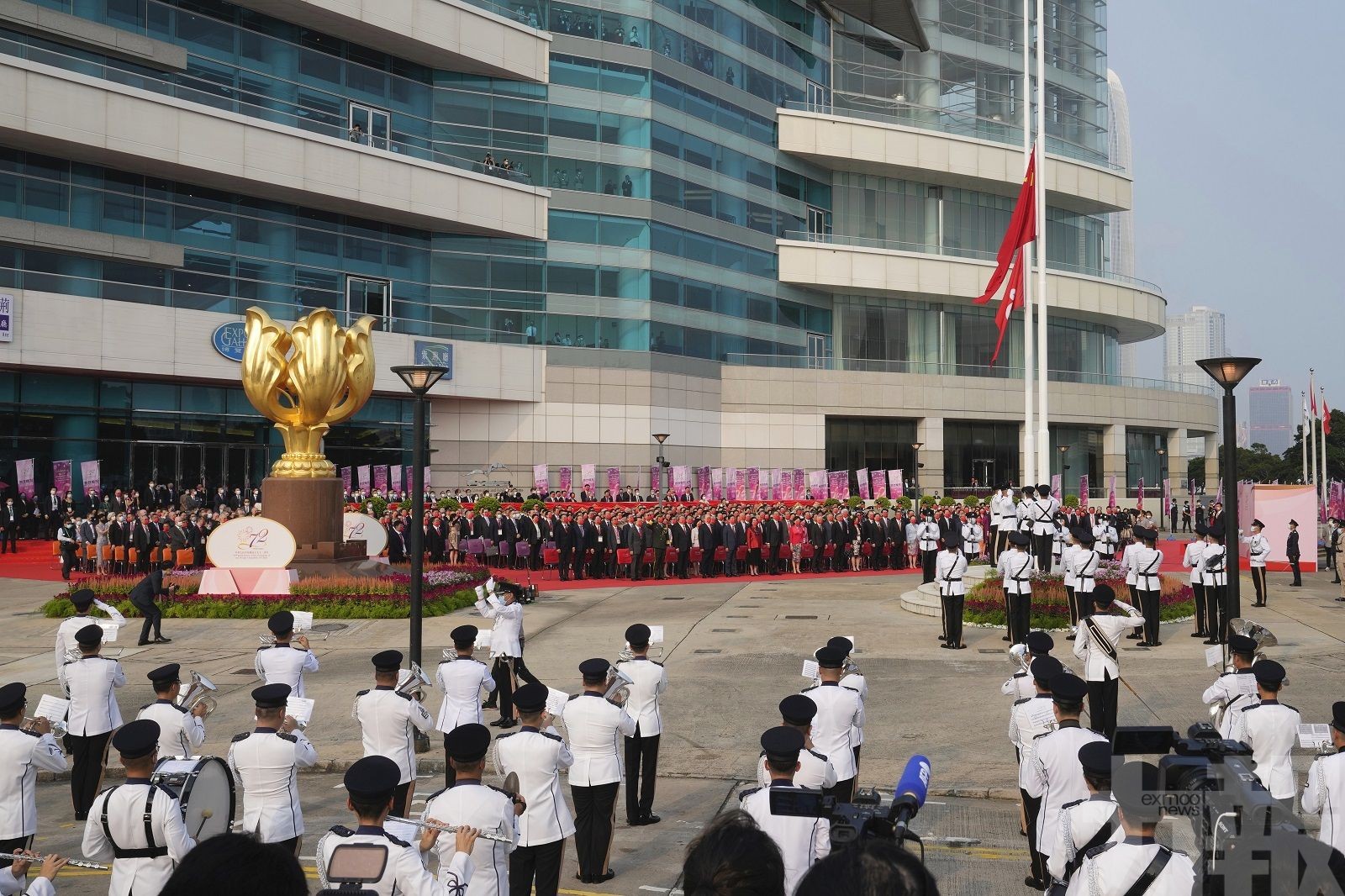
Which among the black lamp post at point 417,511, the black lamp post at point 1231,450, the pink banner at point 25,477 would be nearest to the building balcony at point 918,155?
the pink banner at point 25,477

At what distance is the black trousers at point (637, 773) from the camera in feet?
32.4

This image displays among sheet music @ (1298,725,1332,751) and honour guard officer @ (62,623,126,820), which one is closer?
sheet music @ (1298,725,1332,751)

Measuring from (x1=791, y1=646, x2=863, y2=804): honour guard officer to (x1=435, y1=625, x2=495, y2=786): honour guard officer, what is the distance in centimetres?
324

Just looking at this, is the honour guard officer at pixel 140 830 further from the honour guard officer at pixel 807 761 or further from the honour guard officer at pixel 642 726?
the honour guard officer at pixel 642 726

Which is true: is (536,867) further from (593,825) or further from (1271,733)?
(1271,733)

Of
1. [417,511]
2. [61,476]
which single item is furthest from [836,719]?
[61,476]

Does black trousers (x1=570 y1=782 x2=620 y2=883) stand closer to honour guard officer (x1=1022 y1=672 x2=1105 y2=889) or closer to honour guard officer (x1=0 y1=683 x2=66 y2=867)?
honour guard officer (x1=1022 y1=672 x2=1105 y2=889)

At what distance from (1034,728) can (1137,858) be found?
368 centimetres

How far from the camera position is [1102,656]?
11.7 metres

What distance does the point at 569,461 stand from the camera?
49875mm

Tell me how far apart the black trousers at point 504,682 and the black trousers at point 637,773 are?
3721 millimetres

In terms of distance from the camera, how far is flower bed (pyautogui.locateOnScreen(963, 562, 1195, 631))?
2059 cm

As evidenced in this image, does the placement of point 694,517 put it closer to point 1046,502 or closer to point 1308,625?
point 1046,502

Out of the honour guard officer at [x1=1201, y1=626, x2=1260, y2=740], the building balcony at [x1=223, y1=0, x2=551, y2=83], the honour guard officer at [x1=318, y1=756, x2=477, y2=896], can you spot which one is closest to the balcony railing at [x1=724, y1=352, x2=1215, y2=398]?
the building balcony at [x1=223, y1=0, x2=551, y2=83]
